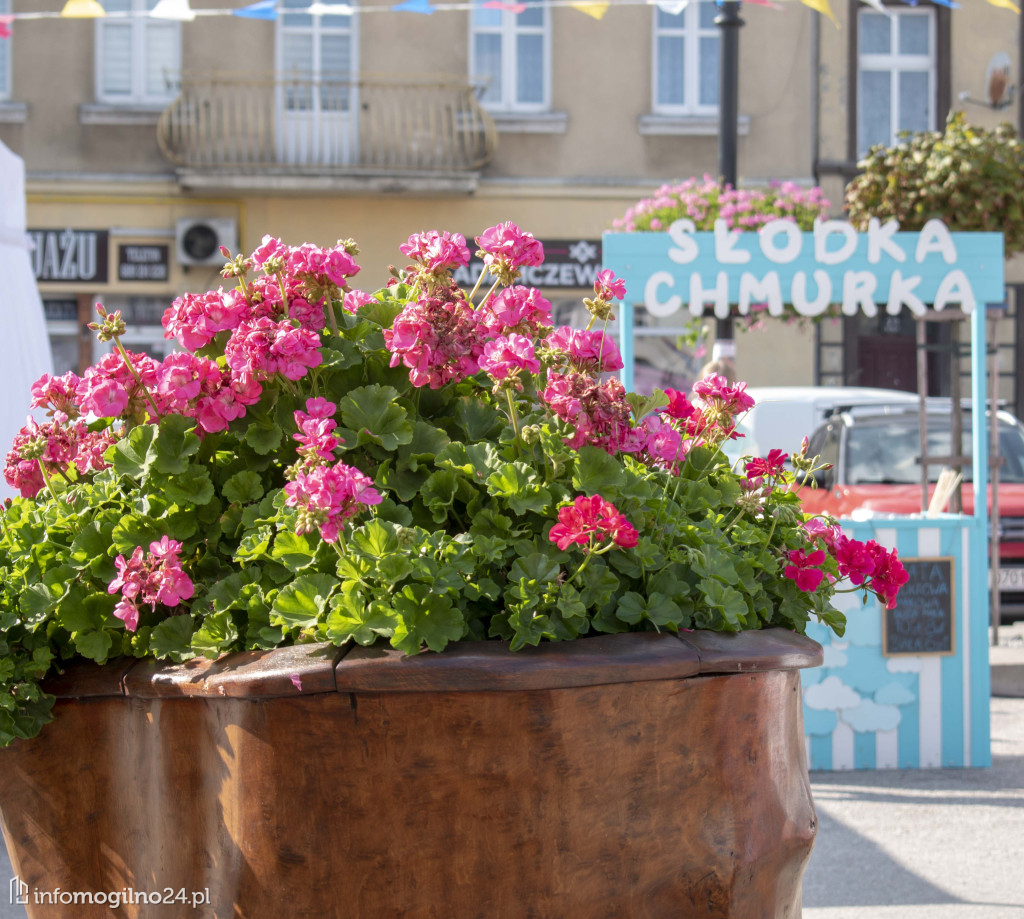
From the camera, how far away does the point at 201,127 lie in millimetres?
14133

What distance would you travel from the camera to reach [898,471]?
8531 mm

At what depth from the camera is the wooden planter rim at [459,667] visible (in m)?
1.46

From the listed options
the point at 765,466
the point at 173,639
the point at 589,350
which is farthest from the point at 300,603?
the point at 765,466

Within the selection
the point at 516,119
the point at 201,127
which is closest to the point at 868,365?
the point at 516,119

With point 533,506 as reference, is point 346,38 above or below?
above

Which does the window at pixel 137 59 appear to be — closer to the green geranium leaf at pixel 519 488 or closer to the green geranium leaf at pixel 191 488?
the green geranium leaf at pixel 191 488

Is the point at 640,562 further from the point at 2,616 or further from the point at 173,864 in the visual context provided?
the point at 2,616

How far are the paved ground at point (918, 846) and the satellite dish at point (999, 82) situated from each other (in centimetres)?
1148

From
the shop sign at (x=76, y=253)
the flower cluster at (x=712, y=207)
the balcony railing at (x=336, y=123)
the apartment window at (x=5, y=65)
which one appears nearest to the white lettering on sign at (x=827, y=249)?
the flower cluster at (x=712, y=207)

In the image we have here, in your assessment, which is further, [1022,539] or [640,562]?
[1022,539]

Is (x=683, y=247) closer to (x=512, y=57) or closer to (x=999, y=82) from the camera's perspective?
(x=512, y=57)

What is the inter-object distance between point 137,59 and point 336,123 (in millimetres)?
2312

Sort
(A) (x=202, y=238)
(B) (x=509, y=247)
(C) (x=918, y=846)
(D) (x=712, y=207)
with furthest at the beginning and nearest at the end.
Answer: (A) (x=202, y=238) → (D) (x=712, y=207) → (C) (x=918, y=846) → (B) (x=509, y=247)

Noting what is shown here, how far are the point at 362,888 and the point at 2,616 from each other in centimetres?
60
